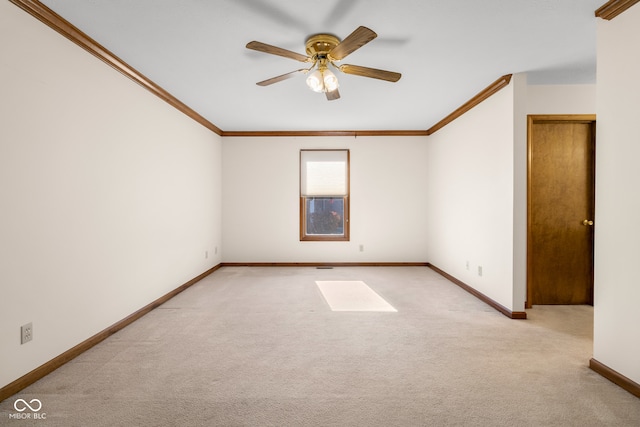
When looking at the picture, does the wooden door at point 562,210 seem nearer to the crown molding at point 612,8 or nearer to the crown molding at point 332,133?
the crown molding at point 612,8

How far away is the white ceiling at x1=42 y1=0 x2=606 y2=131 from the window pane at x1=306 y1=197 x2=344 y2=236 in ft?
7.98

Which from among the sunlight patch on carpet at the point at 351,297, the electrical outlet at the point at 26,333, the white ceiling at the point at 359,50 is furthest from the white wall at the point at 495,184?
the electrical outlet at the point at 26,333

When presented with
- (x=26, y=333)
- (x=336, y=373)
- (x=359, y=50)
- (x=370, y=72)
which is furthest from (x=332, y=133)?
(x=26, y=333)

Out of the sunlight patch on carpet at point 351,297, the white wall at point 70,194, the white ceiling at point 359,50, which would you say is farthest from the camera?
the sunlight patch on carpet at point 351,297

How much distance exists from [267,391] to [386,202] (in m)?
4.85

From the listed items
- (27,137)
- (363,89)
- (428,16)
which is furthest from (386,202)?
(27,137)

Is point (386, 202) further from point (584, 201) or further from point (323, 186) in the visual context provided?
point (584, 201)

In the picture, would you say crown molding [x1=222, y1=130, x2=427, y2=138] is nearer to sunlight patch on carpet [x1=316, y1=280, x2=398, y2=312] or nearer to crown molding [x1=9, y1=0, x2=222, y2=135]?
crown molding [x1=9, y1=0, x2=222, y2=135]

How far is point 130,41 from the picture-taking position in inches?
111

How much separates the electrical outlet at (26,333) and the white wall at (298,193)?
427cm

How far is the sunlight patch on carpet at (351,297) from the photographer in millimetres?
3840

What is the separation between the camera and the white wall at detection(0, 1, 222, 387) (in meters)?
2.10

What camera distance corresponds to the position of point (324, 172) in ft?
21.3

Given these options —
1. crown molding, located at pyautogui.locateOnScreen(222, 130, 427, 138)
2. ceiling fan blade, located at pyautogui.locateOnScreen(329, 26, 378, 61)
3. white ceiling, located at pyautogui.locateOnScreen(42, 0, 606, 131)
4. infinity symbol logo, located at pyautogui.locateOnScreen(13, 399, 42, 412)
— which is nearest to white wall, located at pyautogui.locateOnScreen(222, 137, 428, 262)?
crown molding, located at pyautogui.locateOnScreen(222, 130, 427, 138)
